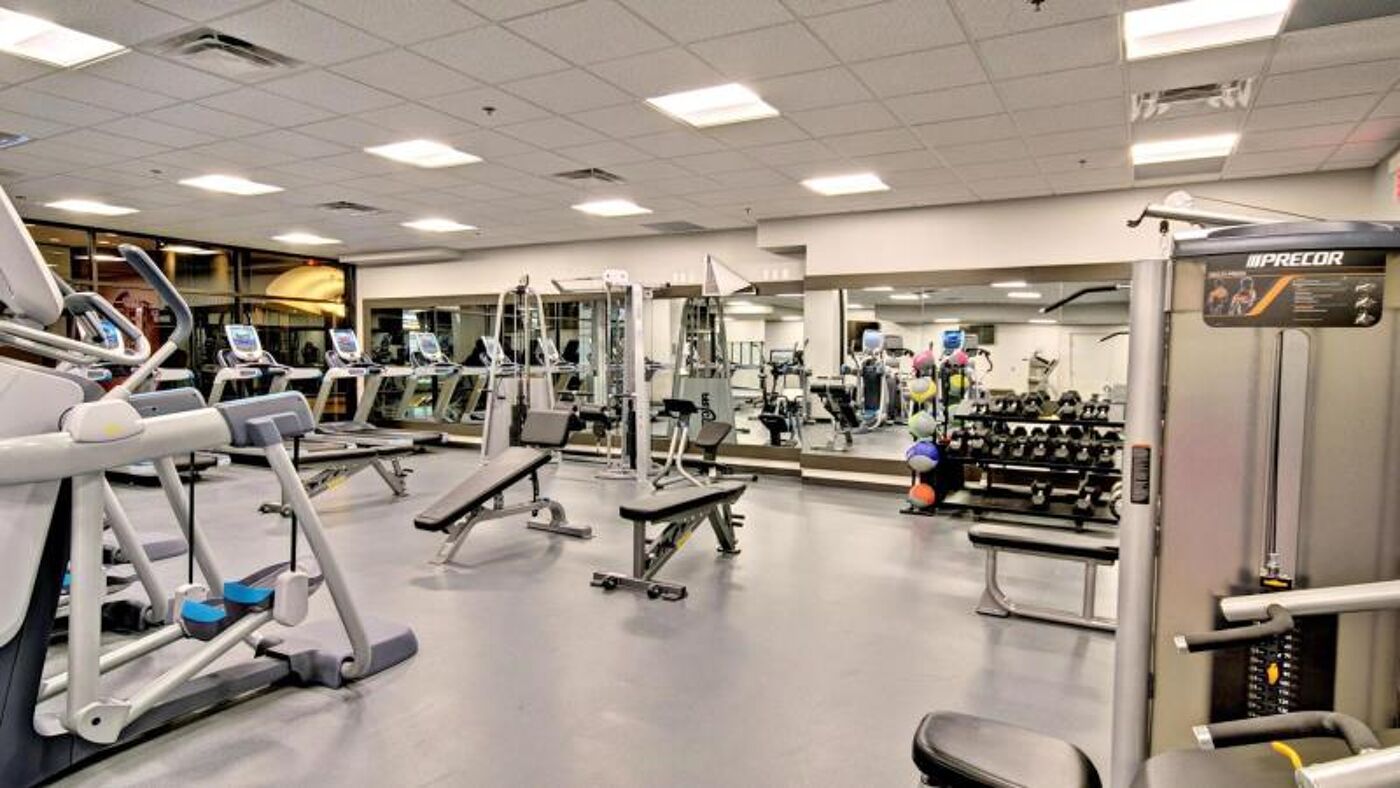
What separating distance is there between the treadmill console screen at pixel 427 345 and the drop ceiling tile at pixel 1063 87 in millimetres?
7563

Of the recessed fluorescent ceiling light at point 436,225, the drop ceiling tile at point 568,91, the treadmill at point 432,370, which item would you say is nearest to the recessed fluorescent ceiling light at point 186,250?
the treadmill at point 432,370

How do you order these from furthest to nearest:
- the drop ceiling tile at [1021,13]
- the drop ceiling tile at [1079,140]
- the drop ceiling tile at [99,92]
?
the drop ceiling tile at [1079,140]
the drop ceiling tile at [99,92]
the drop ceiling tile at [1021,13]

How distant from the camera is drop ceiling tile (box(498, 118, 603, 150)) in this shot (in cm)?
497

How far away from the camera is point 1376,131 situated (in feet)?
15.7

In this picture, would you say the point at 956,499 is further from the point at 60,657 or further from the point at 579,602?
the point at 60,657

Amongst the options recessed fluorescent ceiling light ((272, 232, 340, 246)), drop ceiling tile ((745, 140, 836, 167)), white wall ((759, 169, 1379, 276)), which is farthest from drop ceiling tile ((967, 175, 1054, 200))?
recessed fluorescent ceiling light ((272, 232, 340, 246))

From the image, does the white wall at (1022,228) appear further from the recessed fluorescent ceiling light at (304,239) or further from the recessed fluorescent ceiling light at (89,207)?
the recessed fluorescent ceiling light at (89,207)

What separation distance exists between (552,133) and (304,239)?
628 cm

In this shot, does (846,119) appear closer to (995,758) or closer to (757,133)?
(757,133)

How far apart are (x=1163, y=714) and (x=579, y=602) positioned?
273 centimetres

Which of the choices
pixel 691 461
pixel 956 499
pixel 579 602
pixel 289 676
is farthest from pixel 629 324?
pixel 289 676

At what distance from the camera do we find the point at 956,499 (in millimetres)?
6184

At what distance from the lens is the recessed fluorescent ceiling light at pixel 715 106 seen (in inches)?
175

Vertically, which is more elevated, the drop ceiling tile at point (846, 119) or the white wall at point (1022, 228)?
the drop ceiling tile at point (846, 119)
